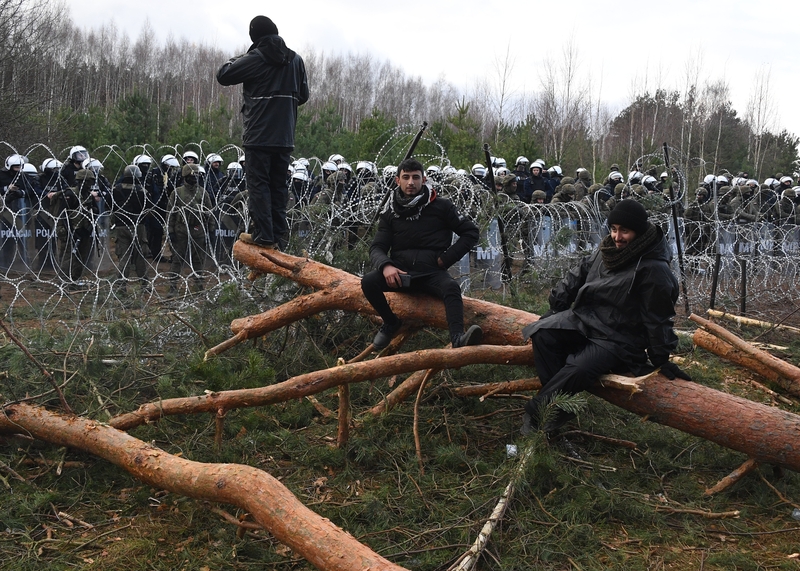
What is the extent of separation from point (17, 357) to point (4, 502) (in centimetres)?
114

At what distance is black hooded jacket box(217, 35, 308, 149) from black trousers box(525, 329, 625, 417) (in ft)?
8.35

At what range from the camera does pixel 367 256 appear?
566cm

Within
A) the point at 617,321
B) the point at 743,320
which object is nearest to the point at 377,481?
the point at 617,321

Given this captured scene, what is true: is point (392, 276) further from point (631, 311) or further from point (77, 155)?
point (77, 155)

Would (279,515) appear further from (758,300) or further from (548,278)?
(758,300)

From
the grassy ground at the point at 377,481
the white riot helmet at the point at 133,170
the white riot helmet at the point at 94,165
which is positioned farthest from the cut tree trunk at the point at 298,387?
the white riot helmet at the point at 94,165

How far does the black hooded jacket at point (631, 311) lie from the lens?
3586mm

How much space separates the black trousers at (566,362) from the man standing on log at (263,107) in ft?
7.67

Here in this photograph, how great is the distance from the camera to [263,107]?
5344mm

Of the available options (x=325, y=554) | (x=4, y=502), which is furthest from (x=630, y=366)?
(x=4, y=502)

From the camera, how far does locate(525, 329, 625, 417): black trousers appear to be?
3.67 metres

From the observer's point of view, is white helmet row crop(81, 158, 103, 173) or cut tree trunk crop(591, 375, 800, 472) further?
white helmet row crop(81, 158, 103, 173)

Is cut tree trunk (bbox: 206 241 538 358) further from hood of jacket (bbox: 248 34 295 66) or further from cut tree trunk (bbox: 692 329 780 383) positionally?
hood of jacket (bbox: 248 34 295 66)

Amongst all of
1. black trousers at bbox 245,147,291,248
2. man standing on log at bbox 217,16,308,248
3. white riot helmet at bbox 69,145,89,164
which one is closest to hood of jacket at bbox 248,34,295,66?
man standing on log at bbox 217,16,308,248
